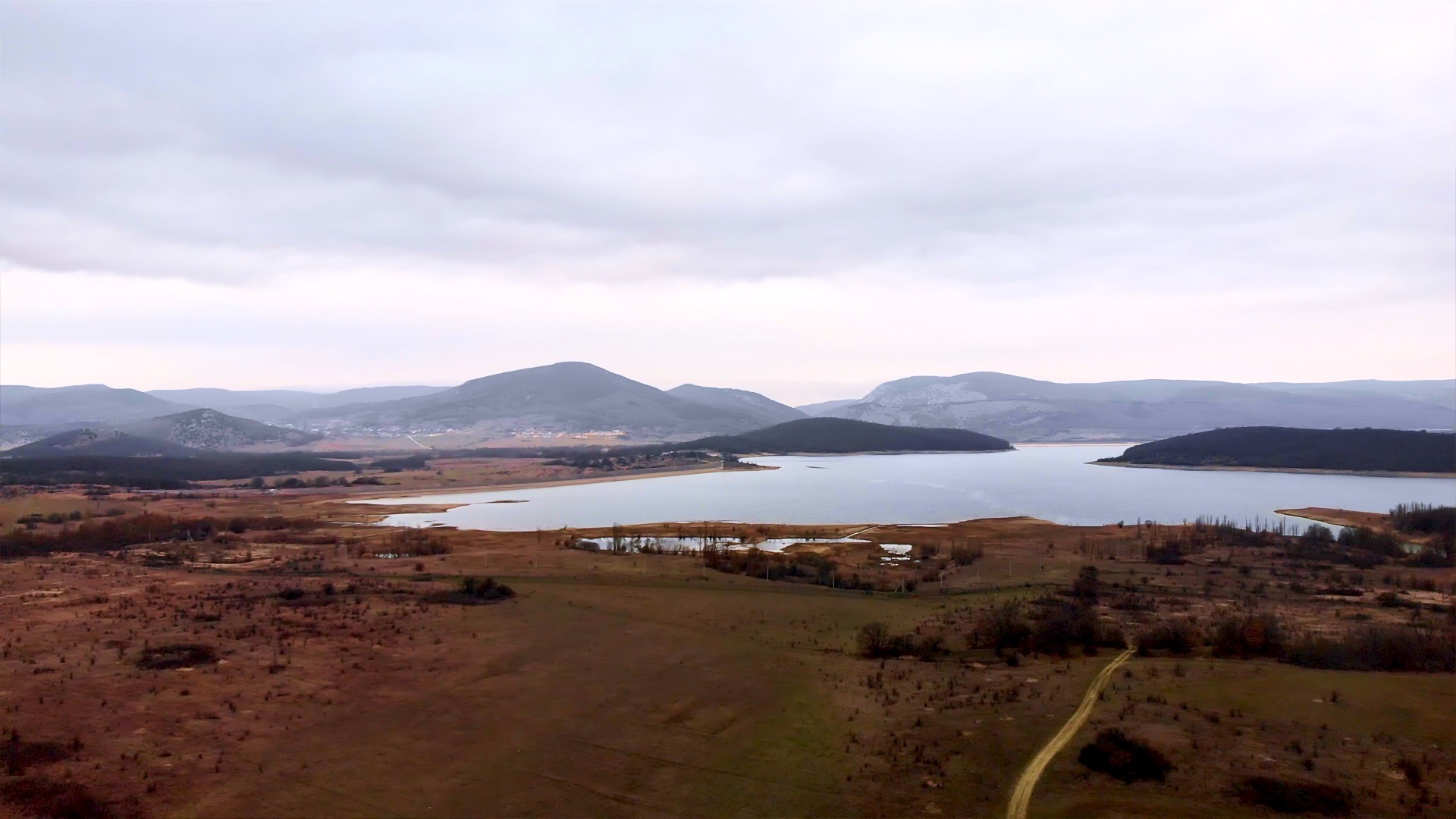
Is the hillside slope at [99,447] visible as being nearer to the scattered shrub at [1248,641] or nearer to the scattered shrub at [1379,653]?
the scattered shrub at [1248,641]

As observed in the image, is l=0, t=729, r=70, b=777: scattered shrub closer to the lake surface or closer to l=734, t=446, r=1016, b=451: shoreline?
the lake surface

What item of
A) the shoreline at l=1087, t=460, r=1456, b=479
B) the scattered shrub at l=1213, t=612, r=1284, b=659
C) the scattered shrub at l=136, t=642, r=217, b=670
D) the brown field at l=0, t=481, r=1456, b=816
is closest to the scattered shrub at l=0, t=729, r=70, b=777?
the brown field at l=0, t=481, r=1456, b=816

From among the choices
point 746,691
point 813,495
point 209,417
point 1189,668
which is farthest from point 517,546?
point 209,417

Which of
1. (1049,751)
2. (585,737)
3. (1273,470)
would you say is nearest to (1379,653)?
(1049,751)

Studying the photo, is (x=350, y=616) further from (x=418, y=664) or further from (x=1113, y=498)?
(x=1113, y=498)

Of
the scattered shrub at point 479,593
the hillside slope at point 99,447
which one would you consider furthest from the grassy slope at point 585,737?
the hillside slope at point 99,447

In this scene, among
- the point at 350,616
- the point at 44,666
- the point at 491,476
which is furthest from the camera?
the point at 491,476
